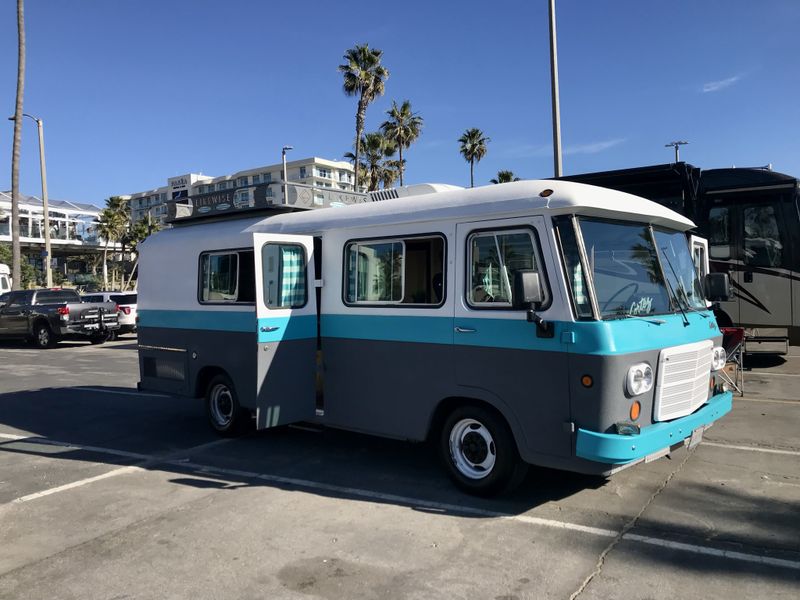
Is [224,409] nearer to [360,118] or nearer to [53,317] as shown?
[53,317]

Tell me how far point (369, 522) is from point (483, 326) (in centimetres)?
185

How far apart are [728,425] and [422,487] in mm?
4392

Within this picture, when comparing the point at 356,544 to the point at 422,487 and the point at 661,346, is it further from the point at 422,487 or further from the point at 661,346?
the point at 661,346

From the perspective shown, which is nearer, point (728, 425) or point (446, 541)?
point (446, 541)

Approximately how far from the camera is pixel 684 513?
4.98 metres

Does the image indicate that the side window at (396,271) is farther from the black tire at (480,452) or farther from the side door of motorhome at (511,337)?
the black tire at (480,452)

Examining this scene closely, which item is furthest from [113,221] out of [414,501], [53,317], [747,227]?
[414,501]

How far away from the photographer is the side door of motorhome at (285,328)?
6441 millimetres

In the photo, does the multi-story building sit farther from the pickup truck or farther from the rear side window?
the rear side window

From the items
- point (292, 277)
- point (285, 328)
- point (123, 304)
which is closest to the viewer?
point (285, 328)

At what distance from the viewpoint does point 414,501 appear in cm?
540

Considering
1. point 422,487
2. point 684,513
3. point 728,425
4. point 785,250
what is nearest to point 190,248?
point 422,487

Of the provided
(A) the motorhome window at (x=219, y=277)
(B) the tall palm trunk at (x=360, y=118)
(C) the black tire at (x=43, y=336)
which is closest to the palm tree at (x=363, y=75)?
(B) the tall palm trunk at (x=360, y=118)

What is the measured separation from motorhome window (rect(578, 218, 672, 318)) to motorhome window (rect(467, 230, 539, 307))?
47 cm
